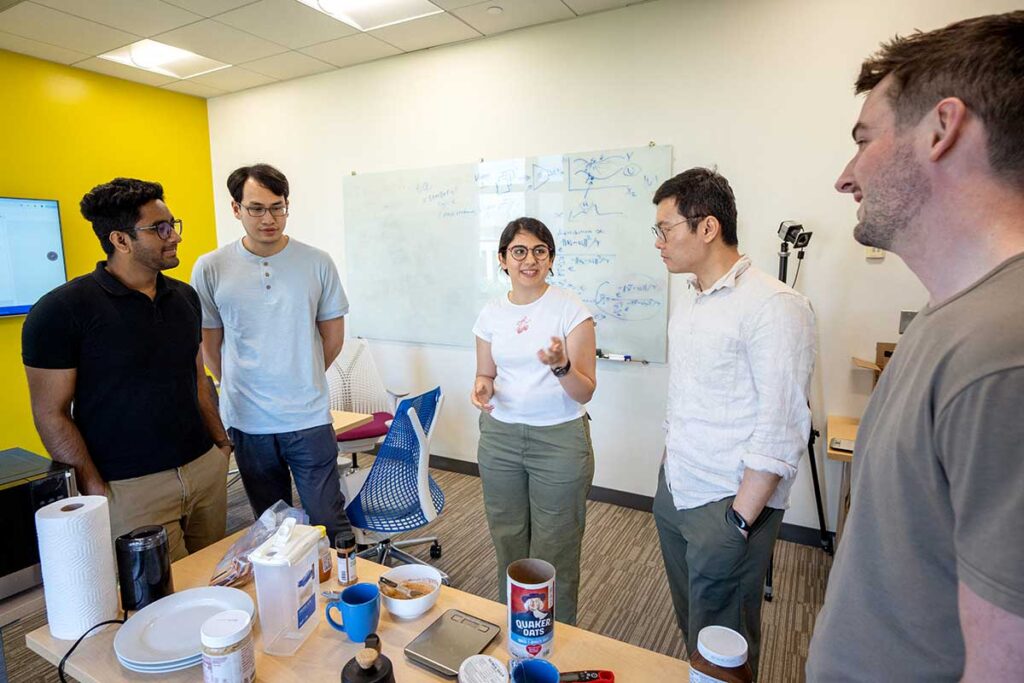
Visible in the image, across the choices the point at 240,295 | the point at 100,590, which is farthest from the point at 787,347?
the point at 240,295

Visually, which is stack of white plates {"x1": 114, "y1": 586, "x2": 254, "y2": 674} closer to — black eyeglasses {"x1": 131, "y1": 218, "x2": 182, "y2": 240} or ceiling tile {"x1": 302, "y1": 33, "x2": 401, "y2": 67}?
black eyeglasses {"x1": 131, "y1": 218, "x2": 182, "y2": 240}

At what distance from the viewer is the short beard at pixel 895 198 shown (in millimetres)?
646

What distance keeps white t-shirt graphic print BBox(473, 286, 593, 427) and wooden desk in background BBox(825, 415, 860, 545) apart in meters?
1.29

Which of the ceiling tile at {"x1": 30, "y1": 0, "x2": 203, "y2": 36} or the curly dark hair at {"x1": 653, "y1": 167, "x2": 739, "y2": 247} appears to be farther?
the ceiling tile at {"x1": 30, "y1": 0, "x2": 203, "y2": 36}

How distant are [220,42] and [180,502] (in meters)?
3.07

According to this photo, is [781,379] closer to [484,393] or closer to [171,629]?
[484,393]

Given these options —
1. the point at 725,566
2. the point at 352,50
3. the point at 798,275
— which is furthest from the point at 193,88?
the point at 725,566

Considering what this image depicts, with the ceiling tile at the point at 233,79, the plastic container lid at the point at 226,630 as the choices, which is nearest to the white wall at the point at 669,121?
the ceiling tile at the point at 233,79

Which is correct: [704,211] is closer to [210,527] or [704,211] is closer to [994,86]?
[994,86]

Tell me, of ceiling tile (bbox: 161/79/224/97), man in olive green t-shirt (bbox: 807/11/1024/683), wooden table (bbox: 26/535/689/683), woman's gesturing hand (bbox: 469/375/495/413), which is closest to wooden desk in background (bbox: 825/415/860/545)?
woman's gesturing hand (bbox: 469/375/495/413)

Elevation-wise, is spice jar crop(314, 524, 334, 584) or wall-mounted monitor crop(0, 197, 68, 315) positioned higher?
wall-mounted monitor crop(0, 197, 68, 315)

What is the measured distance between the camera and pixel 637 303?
10.2 ft

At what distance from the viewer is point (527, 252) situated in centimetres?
178

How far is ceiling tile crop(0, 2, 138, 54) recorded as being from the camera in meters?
2.96
